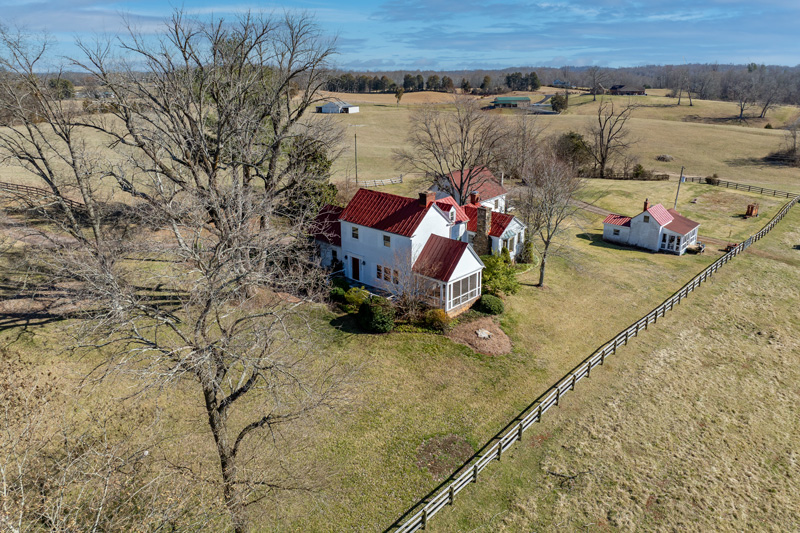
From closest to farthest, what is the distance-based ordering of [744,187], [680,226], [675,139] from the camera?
[680,226] → [744,187] → [675,139]

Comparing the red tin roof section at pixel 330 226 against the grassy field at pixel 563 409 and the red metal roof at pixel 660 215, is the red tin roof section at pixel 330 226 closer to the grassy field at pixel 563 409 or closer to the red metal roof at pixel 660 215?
the grassy field at pixel 563 409

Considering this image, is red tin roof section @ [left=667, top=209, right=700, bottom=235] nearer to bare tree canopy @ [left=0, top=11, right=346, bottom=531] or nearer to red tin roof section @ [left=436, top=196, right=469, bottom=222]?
red tin roof section @ [left=436, top=196, right=469, bottom=222]

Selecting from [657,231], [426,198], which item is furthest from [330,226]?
[657,231]

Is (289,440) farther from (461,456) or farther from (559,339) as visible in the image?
(559,339)

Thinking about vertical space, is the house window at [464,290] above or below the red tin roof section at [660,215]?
below

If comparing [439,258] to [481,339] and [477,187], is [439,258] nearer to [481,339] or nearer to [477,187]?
[481,339]

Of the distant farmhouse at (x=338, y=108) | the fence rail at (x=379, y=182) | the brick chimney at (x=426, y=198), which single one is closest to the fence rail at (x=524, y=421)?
the brick chimney at (x=426, y=198)

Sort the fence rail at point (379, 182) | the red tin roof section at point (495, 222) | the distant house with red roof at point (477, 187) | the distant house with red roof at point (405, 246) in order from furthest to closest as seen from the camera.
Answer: the fence rail at point (379, 182) < the distant house with red roof at point (477, 187) < the red tin roof section at point (495, 222) < the distant house with red roof at point (405, 246)
